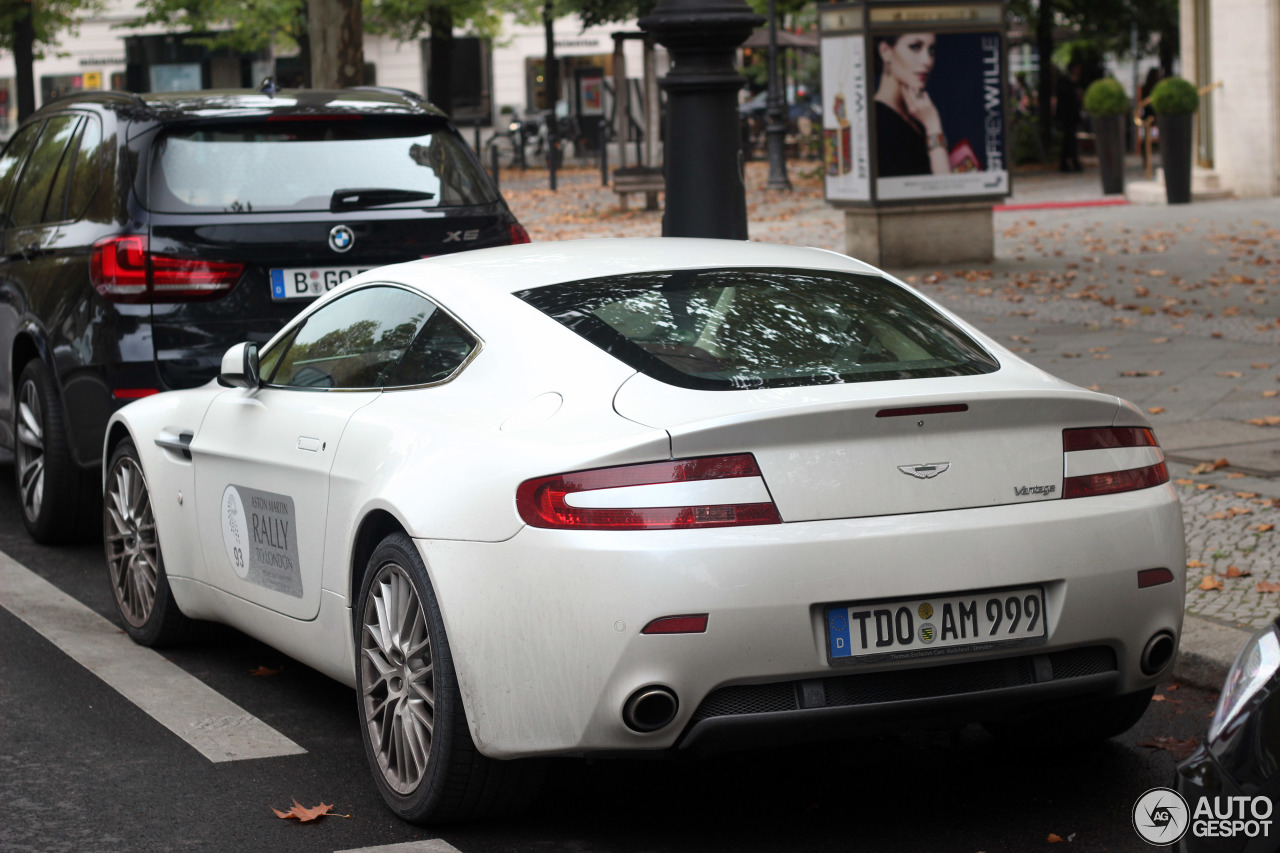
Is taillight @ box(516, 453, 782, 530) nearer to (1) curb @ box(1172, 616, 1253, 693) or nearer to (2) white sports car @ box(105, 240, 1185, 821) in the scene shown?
(2) white sports car @ box(105, 240, 1185, 821)

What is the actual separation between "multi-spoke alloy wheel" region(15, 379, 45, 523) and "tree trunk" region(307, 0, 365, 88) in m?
7.01

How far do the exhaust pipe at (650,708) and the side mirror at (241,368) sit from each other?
2.01 metres

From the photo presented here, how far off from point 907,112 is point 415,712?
13186mm

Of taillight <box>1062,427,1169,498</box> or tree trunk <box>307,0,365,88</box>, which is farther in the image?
tree trunk <box>307,0,365,88</box>

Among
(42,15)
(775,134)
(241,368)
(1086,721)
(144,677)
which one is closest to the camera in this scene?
(1086,721)

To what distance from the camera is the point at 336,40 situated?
560 inches

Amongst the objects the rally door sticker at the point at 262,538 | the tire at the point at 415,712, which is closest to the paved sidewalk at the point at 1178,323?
the tire at the point at 415,712

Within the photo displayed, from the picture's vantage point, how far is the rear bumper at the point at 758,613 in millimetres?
3551

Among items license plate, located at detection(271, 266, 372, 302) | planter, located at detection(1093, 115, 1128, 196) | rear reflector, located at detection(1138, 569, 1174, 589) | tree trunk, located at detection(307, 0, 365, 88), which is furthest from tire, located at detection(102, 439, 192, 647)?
planter, located at detection(1093, 115, 1128, 196)

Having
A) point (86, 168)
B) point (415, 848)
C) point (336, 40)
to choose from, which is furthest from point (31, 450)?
point (336, 40)

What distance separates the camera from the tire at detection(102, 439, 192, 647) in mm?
Result: 5648

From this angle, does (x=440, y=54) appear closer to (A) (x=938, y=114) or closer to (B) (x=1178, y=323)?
(A) (x=938, y=114)

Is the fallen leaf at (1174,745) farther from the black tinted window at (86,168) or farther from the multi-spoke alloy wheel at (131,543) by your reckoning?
the black tinted window at (86,168)

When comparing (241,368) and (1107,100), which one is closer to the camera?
(241,368)
